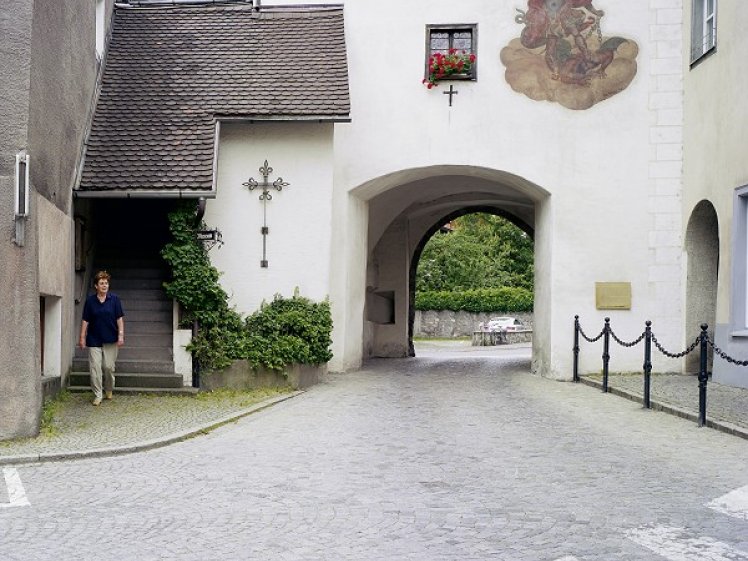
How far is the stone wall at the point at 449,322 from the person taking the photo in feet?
156

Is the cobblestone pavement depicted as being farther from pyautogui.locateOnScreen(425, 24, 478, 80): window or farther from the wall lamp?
pyautogui.locateOnScreen(425, 24, 478, 80): window

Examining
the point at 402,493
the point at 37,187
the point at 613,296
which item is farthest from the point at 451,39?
the point at 402,493

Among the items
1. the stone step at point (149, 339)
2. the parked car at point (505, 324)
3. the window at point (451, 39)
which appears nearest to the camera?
the stone step at point (149, 339)

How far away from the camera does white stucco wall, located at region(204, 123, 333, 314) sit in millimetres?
15797

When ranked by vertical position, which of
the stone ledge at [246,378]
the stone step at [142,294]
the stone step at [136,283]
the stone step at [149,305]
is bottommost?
the stone ledge at [246,378]

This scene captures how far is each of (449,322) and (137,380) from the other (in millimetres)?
34794

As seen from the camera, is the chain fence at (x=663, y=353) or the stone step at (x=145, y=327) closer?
the chain fence at (x=663, y=353)

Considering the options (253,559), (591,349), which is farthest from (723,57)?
(253,559)

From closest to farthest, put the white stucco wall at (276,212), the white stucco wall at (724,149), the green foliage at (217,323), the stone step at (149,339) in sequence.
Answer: the white stucco wall at (724,149)
the green foliage at (217,323)
the stone step at (149,339)
the white stucco wall at (276,212)

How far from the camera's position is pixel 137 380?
13.6 meters

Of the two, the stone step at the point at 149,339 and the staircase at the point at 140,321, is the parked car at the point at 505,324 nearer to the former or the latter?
the staircase at the point at 140,321

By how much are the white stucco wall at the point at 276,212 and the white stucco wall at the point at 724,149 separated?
6.10m

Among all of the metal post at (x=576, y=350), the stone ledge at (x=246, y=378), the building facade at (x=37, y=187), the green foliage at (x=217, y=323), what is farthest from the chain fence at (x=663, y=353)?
the building facade at (x=37, y=187)

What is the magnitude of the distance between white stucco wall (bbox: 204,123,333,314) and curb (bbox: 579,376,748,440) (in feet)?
15.7
